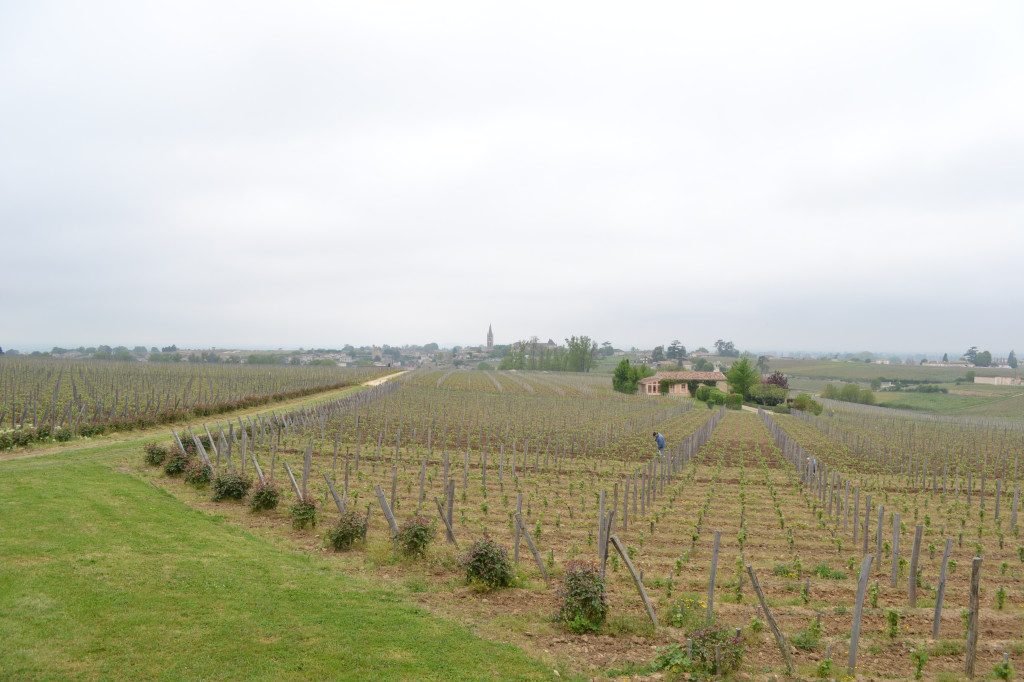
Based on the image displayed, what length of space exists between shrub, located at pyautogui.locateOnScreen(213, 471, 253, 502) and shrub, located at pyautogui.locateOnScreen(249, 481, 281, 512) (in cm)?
105

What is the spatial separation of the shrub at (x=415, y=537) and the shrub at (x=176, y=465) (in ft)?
32.1

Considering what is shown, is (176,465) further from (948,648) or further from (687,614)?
(948,648)

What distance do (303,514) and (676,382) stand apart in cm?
7849

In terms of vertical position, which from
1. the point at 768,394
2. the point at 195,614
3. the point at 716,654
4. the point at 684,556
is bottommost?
the point at 768,394

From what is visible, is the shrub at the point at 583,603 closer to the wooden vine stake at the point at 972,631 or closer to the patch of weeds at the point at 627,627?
the patch of weeds at the point at 627,627

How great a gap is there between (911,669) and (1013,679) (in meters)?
1.05

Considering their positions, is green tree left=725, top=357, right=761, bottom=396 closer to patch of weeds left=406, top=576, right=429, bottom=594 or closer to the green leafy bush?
the green leafy bush

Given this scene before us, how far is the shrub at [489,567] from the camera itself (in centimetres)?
1027

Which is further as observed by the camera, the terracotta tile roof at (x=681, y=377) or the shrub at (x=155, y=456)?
the terracotta tile roof at (x=681, y=377)

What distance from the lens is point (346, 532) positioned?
12234 millimetres

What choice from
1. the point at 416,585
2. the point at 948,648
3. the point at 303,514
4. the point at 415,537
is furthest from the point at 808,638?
the point at 303,514

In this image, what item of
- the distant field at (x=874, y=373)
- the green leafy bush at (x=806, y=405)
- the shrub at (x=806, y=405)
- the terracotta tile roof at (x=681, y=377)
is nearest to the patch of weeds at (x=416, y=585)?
the green leafy bush at (x=806, y=405)

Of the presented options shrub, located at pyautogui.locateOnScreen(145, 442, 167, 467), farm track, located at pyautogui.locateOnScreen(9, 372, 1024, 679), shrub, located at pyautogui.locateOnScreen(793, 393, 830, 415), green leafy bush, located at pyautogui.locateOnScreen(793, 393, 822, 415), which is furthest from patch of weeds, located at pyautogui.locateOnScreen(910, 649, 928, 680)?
shrub, located at pyautogui.locateOnScreen(793, 393, 830, 415)

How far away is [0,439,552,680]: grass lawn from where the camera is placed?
754 cm
